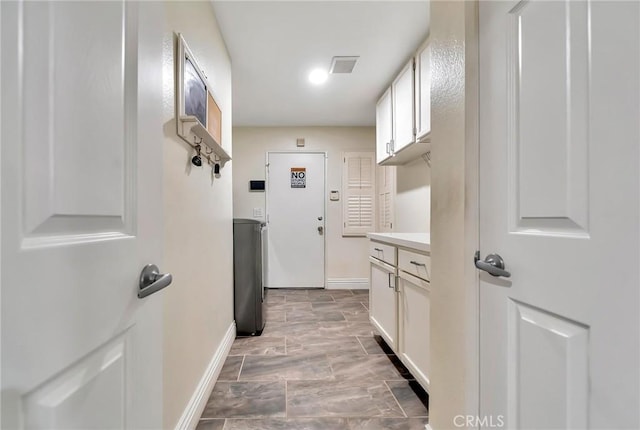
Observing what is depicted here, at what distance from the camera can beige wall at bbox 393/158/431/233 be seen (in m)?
2.76

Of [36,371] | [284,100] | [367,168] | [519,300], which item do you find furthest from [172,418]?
[367,168]

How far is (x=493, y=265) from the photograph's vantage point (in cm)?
84

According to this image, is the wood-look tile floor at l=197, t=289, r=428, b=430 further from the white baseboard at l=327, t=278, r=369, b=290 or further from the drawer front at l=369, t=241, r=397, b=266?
the white baseboard at l=327, t=278, r=369, b=290

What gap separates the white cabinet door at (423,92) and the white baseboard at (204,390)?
2.14m

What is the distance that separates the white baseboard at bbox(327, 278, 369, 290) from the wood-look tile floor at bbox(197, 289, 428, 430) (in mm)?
1346

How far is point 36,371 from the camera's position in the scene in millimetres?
386

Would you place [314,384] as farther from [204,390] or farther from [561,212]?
[561,212]

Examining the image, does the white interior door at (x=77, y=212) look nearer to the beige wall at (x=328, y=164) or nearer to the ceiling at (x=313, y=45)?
the ceiling at (x=313, y=45)

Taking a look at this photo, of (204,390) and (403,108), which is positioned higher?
(403,108)

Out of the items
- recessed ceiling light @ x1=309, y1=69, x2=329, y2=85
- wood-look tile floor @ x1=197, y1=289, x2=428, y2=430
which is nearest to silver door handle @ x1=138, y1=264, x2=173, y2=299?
wood-look tile floor @ x1=197, y1=289, x2=428, y2=430

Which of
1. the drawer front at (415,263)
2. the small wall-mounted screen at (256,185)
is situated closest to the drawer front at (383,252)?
the drawer front at (415,263)

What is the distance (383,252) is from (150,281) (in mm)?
1806

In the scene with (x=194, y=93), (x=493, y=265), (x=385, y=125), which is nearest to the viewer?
(x=493, y=265)


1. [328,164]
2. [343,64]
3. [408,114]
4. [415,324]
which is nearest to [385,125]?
[408,114]
